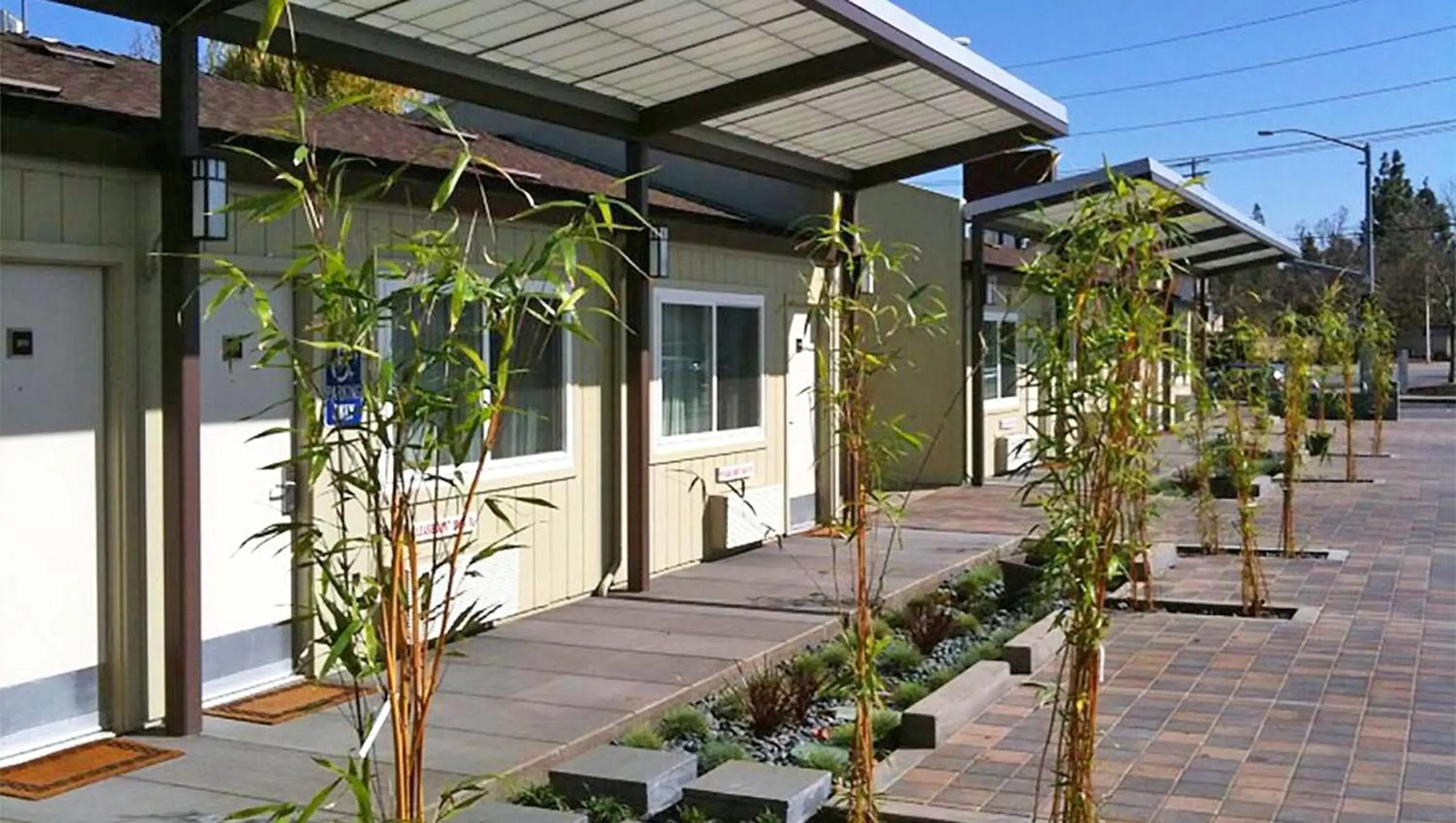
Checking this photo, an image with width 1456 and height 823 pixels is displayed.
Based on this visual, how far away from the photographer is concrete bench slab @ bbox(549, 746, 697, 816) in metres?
5.27

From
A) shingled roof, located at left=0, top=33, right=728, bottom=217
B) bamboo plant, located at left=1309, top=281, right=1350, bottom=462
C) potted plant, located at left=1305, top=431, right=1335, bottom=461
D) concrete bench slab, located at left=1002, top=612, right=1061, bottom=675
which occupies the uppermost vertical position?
shingled roof, located at left=0, top=33, right=728, bottom=217

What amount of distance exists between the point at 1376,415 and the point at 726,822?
20466 millimetres

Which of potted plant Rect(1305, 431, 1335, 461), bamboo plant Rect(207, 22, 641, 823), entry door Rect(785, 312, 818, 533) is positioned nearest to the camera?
bamboo plant Rect(207, 22, 641, 823)

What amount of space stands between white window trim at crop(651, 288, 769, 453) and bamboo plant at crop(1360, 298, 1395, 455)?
1330cm

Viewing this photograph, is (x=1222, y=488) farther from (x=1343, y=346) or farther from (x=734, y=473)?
(x=734, y=473)

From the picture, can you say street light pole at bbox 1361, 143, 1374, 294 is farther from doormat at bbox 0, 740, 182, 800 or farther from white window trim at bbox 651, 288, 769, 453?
doormat at bbox 0, 740, 182, 800

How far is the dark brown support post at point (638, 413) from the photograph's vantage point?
9805 mm

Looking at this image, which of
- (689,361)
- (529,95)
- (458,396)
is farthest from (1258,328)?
(458,396)

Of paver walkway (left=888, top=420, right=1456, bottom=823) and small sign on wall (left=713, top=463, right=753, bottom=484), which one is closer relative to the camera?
paver walkway (left=888, top=420, right=1456, bottom=823)

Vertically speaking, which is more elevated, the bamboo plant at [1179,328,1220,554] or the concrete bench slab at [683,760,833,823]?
the bamboo plant at [1179,328,1220,554]

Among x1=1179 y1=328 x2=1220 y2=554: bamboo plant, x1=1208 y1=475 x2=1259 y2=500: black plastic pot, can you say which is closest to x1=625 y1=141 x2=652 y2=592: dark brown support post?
x1=1179 y1=328 x2=1220 y2=554: bamboo plant

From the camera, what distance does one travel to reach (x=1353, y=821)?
516 cm

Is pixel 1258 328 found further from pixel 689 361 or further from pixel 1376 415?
pixel 1376 415

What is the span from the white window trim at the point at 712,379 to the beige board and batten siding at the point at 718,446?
24mm
